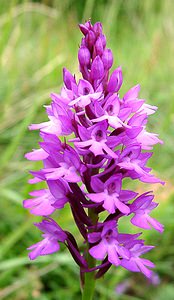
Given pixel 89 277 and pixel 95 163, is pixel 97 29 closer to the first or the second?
pixel 95 163

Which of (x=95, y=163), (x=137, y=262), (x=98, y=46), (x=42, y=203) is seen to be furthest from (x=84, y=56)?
(x=137, y=262)

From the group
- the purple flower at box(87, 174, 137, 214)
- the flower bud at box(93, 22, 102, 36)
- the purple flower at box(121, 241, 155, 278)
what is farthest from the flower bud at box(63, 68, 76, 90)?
the purple flower at box(121, 241, 155, 278)

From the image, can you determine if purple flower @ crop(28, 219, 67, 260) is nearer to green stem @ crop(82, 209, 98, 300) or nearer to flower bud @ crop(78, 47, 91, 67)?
green stem @ crop(82, 209, 98, 300)

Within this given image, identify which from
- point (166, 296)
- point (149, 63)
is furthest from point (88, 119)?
point (149, 63)

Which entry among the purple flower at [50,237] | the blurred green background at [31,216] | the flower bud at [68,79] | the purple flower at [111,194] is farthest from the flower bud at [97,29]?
the blurred green background at [31,216]

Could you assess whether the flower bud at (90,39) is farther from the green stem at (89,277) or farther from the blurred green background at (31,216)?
the blurred green background at (31,216)

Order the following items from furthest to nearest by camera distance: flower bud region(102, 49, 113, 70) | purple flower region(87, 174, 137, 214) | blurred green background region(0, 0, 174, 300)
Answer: blurred green background region(0, 0, 174, 300), flower bud region(102, 49, 113, 70), purple flower region(87, 174, 137, 214)
